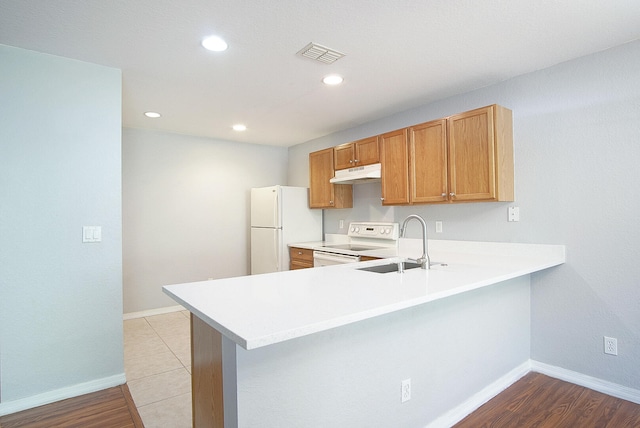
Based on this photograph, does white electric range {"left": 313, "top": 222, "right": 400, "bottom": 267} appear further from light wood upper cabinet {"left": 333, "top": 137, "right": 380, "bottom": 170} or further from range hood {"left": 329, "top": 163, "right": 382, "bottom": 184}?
light wood upper cabinet {"left": 333, "top": 137, "right": 380, "bottom": 170}

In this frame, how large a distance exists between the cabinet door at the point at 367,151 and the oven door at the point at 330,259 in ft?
3.44

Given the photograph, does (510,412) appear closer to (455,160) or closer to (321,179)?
(455,160)

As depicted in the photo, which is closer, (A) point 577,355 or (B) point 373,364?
(B) point 373,364

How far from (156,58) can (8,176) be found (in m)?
1.21

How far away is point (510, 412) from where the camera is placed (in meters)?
2.13

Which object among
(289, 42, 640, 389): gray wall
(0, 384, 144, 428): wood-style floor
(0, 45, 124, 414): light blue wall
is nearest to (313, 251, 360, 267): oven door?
(289, 42, 640, 389): gray wall

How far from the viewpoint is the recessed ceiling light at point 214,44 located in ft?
7.07

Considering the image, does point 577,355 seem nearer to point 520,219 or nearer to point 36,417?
point 520,219

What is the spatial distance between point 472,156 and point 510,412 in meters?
1.80

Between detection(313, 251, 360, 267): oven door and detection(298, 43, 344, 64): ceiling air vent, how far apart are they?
1.88 metres

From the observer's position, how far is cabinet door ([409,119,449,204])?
299cm

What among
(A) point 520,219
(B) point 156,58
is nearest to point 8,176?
(B) point 156,58

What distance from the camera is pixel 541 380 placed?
2.57 m

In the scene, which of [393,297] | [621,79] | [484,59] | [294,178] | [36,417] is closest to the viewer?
→ [393,297]
